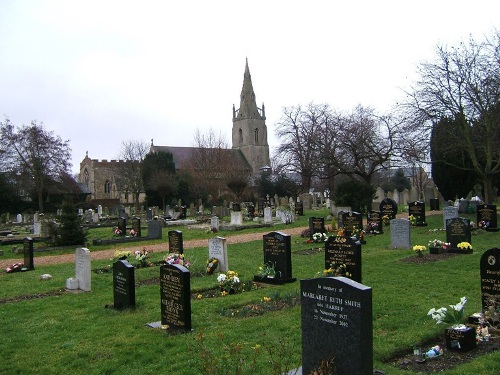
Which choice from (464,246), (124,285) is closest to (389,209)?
(464,246)

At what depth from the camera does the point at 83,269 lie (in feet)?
40.2

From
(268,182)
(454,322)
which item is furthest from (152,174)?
(454,322)

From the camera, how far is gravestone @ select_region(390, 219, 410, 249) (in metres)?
17.1

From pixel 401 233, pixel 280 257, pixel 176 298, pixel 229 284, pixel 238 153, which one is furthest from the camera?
pixel 238 153

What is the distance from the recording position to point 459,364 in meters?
6.11

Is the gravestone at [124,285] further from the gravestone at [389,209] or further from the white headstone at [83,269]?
the gravestone at [389,209]

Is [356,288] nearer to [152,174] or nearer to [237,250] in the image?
[237,250]

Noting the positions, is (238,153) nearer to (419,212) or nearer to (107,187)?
(107,187)

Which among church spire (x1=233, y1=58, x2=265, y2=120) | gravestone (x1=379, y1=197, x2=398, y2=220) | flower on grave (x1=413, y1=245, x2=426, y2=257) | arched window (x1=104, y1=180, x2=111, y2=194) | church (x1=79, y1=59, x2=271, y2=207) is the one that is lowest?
flower on grave (x1=413, y1=245, x2=426, y2=257)

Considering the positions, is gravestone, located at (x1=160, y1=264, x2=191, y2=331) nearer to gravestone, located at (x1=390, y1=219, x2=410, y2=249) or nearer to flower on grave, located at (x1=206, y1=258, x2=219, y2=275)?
flower on grave, located at (x1=206, y1=258, x2=219, y2=275)

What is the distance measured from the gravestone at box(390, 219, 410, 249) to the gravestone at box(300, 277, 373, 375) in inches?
479

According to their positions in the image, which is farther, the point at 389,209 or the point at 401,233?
the point at 389,209

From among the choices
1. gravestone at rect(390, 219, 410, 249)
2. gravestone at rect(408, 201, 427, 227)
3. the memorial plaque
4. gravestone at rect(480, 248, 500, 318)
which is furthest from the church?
gravestone at rect(480, 248, 500, 318)

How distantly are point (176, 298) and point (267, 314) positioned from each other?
5.75ft
